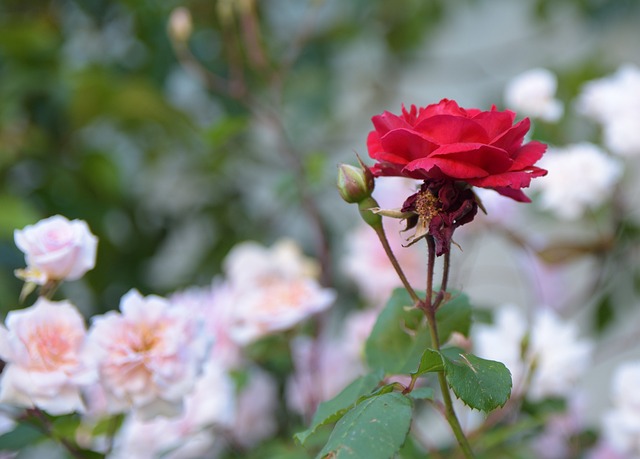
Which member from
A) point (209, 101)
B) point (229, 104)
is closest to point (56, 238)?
point (229, 104)

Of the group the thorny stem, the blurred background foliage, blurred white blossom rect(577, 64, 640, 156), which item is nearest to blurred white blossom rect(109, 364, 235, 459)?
the blurred background foliage

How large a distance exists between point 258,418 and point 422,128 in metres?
0.52

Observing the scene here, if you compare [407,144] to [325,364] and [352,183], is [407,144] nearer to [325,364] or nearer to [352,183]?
[352,183]

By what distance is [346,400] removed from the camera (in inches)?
13.3

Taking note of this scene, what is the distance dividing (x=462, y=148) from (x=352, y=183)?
0.20 ft

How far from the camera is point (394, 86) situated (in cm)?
156

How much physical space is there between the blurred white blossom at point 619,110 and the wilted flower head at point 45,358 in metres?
0.46

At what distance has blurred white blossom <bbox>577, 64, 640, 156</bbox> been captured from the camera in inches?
25.0

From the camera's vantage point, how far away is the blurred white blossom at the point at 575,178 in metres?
0.62

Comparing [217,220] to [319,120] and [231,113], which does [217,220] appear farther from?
[319,120]

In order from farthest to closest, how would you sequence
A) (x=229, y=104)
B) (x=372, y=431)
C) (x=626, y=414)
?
(x=229, y=104) < (x=626, y=414) < (x=372, y=431)

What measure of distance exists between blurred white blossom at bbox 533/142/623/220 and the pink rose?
0.37 meters

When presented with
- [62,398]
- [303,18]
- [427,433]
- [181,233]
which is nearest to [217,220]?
[181,233]

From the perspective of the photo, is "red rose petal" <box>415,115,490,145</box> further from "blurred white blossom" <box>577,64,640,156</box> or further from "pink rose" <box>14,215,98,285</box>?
"blurred white blossom" <box>577,64,640,156</box>
